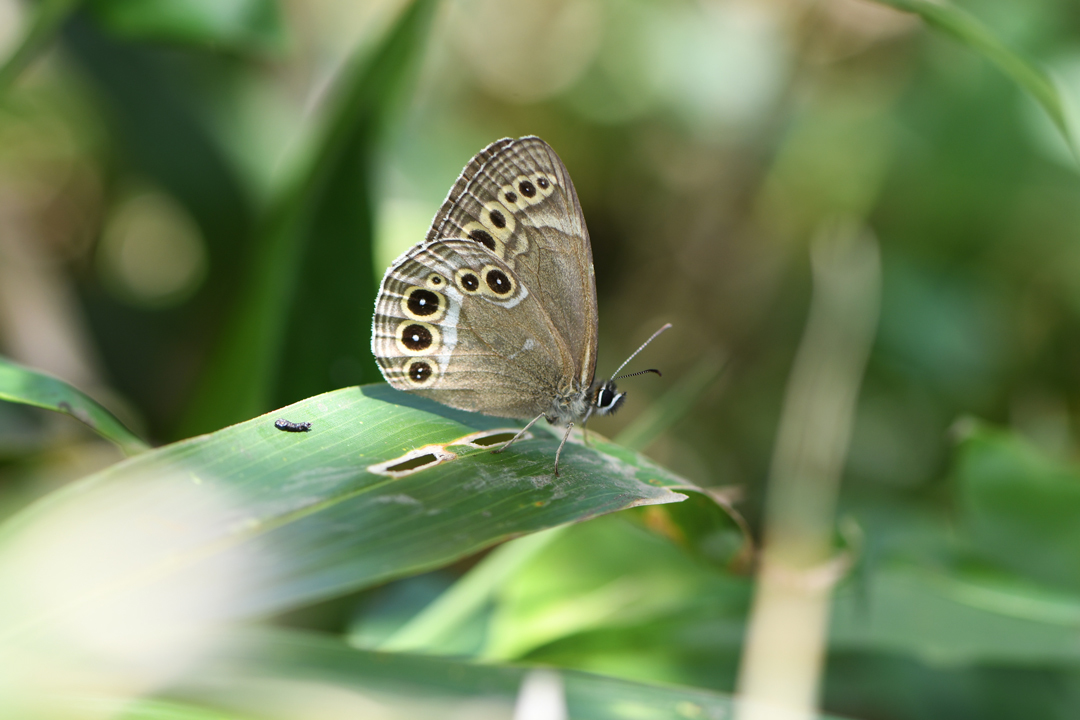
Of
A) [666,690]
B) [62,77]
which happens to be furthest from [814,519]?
[62,77]

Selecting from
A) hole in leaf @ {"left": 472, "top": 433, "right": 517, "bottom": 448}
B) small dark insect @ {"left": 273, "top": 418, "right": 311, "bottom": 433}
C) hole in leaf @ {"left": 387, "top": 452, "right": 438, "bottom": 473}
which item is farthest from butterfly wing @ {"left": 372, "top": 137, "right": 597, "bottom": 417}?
small dark insect @ {"left": 273, "top": 418, "right": 311, "bottom": 433}

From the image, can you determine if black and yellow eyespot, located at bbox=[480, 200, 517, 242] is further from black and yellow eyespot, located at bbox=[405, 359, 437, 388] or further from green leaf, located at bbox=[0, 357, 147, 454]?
green leaf, located at bbox=[0, 357, 147, 454]

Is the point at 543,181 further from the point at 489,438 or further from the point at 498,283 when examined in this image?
the point at 489,438

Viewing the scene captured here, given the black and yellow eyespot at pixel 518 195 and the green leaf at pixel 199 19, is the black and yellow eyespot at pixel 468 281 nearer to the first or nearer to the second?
the black and yellow eyespot at pixel 518 195

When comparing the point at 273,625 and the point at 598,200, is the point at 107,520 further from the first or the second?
the point at 598,200

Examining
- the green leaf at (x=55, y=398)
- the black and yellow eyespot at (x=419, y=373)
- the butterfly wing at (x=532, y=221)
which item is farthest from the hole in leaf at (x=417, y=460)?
the butterfly wing at (x=532, y=221)

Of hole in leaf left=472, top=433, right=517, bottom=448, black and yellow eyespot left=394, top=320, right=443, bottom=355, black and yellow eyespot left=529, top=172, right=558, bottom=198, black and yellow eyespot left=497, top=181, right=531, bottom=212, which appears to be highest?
black and yellow eyespot left=529, top=172, right=558, bottom=198

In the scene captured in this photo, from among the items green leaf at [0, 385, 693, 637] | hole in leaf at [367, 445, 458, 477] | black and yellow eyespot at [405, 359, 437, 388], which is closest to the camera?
green leaf at [0, 385, 693, 637]
